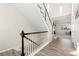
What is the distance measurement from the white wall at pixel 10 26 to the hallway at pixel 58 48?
35cm

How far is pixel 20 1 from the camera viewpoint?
1.31 m

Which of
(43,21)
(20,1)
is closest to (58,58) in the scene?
(43,21)

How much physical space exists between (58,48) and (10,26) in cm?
67

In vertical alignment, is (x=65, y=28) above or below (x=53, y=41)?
above

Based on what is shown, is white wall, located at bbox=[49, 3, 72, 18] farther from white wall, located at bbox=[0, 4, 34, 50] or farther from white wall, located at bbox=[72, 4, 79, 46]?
white wall, located at bbox=[0, 4, 34, 50]

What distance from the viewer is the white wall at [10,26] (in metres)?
1.28

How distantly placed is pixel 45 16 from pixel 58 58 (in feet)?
1.90

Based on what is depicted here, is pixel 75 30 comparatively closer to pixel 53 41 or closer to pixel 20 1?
pixel 53 41

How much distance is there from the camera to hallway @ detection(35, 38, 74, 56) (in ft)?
4.27

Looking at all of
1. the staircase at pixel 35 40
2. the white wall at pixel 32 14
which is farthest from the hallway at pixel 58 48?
the white wall at pixel 32 14

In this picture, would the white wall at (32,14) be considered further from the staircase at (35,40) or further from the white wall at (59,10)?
the white wall at (59,10)

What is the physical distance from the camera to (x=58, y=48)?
1327mm

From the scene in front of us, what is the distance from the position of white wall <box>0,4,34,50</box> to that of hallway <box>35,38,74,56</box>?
347 millimetres

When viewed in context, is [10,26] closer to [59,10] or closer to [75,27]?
[59,10]
